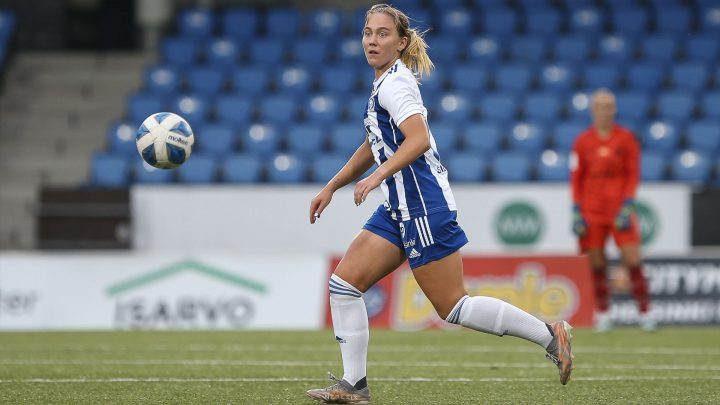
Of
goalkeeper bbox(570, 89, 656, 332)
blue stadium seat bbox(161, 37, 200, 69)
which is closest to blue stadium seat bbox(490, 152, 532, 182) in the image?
goalkeeper bbox(570, 89, 656, 332)

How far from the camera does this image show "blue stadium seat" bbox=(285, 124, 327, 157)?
51.9 feet

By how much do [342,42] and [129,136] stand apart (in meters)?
3.82

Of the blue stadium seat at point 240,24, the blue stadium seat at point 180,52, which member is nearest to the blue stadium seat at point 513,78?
the blue stadium seat at point 240,24

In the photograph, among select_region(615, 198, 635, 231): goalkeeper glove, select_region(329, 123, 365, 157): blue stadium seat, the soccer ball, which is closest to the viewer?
the soccer ball

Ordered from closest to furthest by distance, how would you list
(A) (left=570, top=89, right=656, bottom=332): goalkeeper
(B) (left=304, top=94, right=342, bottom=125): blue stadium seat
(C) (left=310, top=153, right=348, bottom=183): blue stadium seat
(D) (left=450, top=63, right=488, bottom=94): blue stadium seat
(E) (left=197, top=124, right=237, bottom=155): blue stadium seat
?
(A) (left=570, top=89, right=656, bottom=332): goalkeeper < (C) (left=310, top=153, right=348, bottom=183): blue stadium seat < (E) (left=197, top=124, right=237, bottom=155): blue stadium seat < (B) (left=304, top=94, right=342, bottom=125): blue stadium seat < (D) (left=450, top=63, right=488, bottom=94): blue stadium seat

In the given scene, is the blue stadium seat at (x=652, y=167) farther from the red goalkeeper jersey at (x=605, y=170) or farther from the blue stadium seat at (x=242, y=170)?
the blue stadium seat at (x=242, y=170)

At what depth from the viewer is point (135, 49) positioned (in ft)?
71.2

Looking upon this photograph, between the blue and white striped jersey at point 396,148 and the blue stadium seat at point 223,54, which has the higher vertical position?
the blue stadium seat at point 223,54

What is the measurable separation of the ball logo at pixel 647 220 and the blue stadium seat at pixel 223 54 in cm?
702

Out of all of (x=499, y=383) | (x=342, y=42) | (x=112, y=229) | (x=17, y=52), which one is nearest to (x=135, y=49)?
(x=17, y=52)

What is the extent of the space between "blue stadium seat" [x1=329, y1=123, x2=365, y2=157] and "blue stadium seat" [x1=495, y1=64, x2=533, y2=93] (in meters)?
2.39

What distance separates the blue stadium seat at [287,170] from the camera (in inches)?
594

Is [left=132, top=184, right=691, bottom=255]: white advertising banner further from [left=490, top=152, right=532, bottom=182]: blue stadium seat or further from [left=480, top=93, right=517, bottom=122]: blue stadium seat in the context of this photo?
[left=480, top=93, right=517, bottom=122]: blue stadium seat

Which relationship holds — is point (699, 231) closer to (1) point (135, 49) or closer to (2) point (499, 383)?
(2) point (499, 383)
